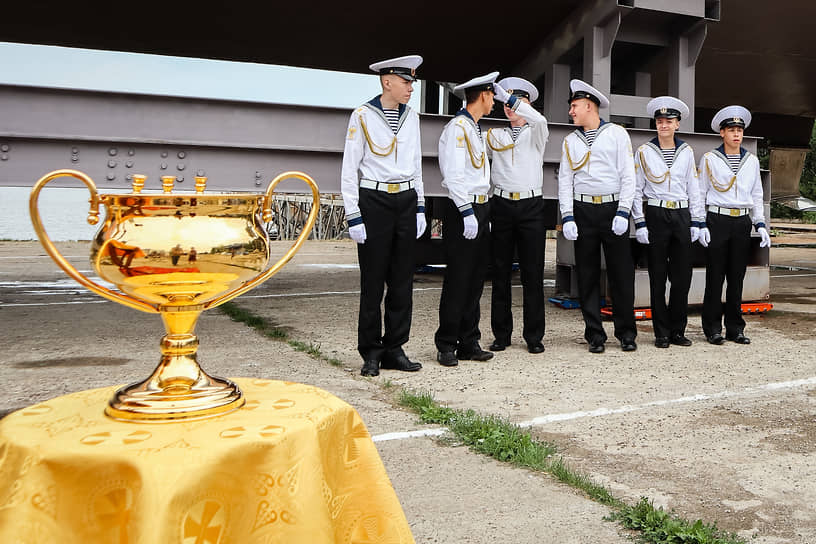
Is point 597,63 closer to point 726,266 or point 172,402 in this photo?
point 726,266

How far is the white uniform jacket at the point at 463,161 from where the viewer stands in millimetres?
4625

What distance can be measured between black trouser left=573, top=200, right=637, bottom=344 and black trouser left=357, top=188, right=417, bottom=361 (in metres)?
1.57

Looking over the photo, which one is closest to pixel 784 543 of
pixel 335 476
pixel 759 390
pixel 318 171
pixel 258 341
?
pixel 335 476

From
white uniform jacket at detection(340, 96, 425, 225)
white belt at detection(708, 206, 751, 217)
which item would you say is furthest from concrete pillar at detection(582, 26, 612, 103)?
white uniform jacket at detection(340, 96, 425, 225)

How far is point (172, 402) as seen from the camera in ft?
3.91

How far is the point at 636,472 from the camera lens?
283 centimetres

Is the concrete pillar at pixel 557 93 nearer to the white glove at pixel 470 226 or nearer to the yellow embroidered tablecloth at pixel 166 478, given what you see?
the white glove at pixel 470 226

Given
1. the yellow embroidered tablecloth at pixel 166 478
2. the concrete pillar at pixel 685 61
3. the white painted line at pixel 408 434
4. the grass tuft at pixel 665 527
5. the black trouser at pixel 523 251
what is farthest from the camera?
the concrete pillar at pixel 685 61

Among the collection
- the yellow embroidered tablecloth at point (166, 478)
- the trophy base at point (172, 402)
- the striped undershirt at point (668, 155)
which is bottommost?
the yellow embroidered tablecloth at point (166, 478)

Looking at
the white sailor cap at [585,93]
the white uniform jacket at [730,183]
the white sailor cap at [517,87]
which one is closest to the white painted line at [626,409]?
the white uniform jacket at [730,183]

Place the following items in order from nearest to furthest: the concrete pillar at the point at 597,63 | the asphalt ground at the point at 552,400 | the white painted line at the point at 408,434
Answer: the asphalt ground at the point at 552,400
the white painted line at the point at 408,434
the concrete pillar at the point at 597,63

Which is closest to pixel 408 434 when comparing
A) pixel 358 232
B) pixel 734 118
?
pixel 358 232

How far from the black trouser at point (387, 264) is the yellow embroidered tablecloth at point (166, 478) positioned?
3.11m

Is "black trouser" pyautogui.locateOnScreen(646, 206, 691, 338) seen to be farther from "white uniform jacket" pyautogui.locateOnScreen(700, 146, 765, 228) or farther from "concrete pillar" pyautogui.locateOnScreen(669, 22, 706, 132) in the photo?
"concrete pillar" pyautogui.locateOnScreen(669, 22, 706, 132)
